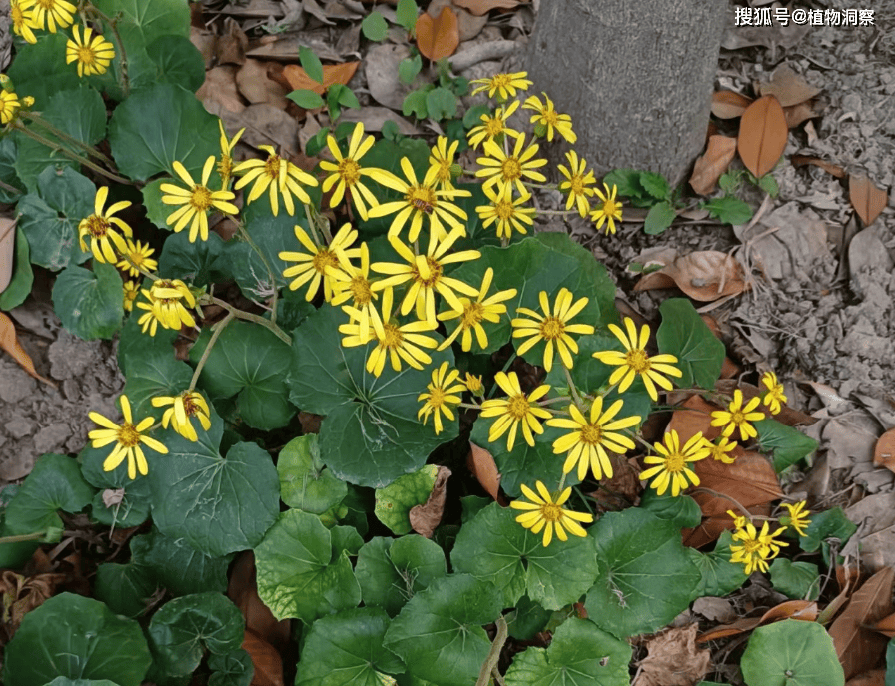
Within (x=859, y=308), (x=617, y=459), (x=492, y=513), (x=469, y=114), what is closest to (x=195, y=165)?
(x=469, y=114)

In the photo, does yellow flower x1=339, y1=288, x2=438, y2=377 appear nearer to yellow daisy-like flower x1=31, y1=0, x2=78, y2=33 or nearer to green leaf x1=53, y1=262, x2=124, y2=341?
green leaf x1=53, y1=262, x2=124, y2=341

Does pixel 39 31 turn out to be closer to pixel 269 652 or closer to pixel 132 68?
pixel 132 68

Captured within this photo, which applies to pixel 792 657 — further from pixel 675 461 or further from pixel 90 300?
pixel 90 300

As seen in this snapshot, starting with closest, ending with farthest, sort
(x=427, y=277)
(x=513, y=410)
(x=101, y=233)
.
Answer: (x=427, y=277), (x=513, y=410), (x=101, y=233)

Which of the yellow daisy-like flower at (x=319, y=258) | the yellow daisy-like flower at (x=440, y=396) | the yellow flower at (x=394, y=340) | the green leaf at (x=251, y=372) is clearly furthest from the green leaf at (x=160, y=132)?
the yellow daisy-like flower at (x=440, y=396)

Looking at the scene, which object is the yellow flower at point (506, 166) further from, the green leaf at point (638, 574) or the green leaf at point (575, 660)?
the green leaf at point (575, 660)

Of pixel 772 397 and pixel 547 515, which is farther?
pixel 772 397

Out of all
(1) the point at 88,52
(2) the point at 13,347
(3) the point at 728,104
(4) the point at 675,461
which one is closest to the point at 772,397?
(4) the point at 675,461
